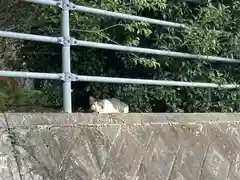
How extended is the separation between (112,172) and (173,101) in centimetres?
171

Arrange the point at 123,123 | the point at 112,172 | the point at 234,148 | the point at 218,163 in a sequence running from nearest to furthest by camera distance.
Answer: the point at 112,172
the point at 123,123
the point at 218,163
the point at 234,148

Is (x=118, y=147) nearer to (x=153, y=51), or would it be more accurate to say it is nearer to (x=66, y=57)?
(x=66, y=57)

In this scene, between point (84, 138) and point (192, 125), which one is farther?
point (192, 125)

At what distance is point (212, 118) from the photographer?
4.29 metres

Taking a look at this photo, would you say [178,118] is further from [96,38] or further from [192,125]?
[96,38]

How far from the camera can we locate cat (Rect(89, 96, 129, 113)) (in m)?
4.22

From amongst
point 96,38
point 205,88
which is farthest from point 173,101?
point 96,38

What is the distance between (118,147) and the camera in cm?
330

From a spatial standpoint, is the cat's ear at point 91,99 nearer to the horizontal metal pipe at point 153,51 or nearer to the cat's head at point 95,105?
the cat's head at point 95,105

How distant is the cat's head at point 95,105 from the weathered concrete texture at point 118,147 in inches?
25.5

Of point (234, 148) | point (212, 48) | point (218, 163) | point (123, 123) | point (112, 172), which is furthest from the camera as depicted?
→ point (212, 48)

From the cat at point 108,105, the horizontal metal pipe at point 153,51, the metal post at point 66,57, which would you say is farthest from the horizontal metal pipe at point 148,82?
the cat at point 108,105

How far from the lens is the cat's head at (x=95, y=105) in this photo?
13.8ft

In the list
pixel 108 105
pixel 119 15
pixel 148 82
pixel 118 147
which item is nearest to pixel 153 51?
pixel 148 82
